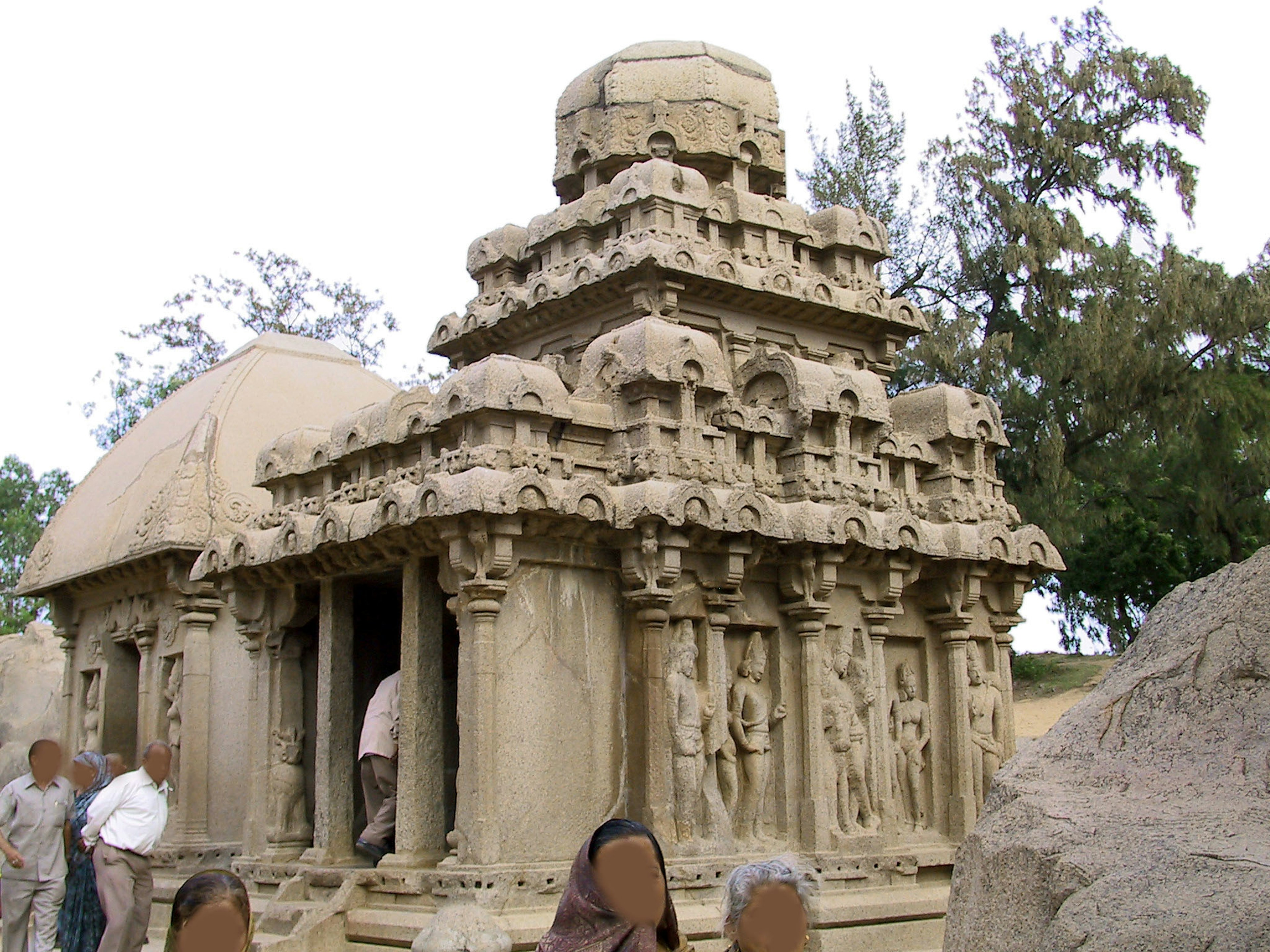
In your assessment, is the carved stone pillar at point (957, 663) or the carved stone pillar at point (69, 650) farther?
the carved stone pillar at point (69, 650)

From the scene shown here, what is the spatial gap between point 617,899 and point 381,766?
22.1 feet

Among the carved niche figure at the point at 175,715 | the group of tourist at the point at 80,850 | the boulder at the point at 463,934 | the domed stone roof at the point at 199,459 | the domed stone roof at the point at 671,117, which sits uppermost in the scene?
the domed stone roof at the point at 671,117

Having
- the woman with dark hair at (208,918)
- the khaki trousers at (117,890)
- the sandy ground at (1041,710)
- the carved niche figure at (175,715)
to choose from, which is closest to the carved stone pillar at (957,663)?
the khaki trousers at (117,890)

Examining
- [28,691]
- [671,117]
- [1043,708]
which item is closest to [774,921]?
[671,117]

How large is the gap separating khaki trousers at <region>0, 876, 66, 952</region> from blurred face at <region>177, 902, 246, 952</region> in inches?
269

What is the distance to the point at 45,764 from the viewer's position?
30.8ft

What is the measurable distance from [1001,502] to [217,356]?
19.9 m

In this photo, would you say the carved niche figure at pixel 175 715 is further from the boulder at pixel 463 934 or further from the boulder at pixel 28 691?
the boulder at pixel 28 691

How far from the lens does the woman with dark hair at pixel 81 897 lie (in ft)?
31.7

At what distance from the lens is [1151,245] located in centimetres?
2397

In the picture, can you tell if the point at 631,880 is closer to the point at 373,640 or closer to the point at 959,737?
the point at 959,737

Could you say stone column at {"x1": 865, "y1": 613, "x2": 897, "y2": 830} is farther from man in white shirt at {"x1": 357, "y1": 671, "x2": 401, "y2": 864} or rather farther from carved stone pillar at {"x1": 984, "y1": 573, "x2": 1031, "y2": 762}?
man in white shirt at {"x1": 357, "y1": 671, "x2": 401, "y2": 864}

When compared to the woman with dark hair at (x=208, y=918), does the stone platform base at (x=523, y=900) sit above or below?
below

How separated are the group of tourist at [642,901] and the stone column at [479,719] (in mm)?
4932
